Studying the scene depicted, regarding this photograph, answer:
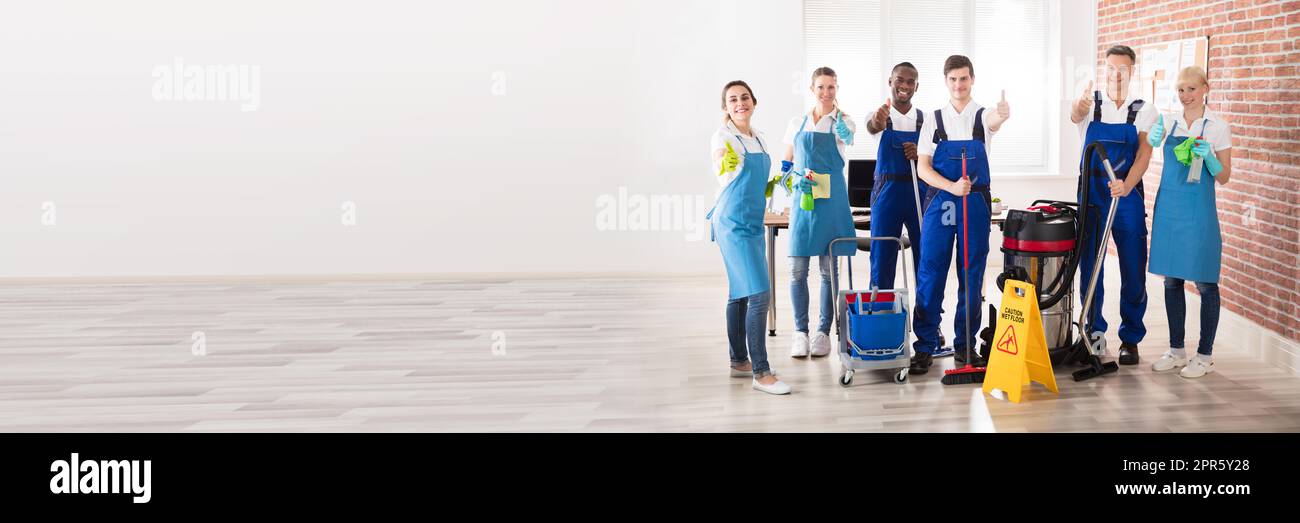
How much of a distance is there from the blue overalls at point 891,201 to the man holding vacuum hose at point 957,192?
0.25 meters

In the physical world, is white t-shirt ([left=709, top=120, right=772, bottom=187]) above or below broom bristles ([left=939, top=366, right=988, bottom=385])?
above

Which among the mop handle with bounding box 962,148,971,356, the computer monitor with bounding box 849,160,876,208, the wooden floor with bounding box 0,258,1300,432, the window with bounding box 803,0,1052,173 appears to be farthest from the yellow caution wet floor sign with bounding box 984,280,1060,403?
the window with bounding box 803,0,1052,173

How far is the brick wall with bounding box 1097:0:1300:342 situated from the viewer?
15.4 ft

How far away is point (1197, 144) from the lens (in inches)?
175

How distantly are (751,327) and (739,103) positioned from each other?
907 mm

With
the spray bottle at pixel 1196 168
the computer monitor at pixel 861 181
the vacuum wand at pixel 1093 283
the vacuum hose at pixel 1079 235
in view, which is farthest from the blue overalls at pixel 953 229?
the computer monitor at pixel 861 181

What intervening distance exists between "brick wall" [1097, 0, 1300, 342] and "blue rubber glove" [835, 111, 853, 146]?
183 cm

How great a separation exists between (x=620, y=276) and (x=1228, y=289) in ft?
13.5

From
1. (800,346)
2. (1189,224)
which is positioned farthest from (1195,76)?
(800,346)

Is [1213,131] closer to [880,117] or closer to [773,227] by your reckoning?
[880,117]

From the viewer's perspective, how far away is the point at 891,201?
500cm

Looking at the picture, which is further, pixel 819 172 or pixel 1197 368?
pixel 819 172

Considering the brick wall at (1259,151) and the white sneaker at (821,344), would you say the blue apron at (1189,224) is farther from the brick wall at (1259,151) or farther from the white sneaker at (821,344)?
the white sneaker at (821,344)

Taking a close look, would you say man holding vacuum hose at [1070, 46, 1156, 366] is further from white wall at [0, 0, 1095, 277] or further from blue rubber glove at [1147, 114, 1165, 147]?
white wall at [0, 0, 1095, 277]
